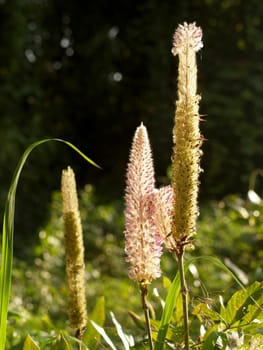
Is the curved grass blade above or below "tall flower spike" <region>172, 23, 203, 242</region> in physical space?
below

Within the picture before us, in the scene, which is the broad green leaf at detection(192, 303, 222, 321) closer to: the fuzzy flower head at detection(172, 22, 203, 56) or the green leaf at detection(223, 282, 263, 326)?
the green leaf at detection(223, 282, 263, 326)

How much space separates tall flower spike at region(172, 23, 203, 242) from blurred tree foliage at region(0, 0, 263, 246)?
8.02m

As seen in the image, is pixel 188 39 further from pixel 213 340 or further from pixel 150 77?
pixel 150 77

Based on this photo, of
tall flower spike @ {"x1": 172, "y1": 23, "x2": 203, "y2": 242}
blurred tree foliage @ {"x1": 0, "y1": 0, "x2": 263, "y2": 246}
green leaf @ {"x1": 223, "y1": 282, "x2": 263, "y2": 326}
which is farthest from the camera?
blurred tree foliage @ {"x1": 0, "y1": 0, "x2": 263, "y2": 246}

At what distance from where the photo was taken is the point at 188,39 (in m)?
0.79

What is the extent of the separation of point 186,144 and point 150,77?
887 cm

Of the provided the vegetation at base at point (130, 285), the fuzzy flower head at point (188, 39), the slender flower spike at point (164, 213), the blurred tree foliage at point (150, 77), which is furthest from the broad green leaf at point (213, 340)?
the blurred tree foliage at point (150, 77)

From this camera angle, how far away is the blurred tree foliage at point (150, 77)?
9.25 meters

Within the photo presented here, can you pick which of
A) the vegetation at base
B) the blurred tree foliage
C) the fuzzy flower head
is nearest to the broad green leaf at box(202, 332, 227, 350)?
the vegetation at base

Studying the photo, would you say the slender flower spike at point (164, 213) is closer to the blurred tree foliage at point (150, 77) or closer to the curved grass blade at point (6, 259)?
the curved grass blade at point (6, 259)

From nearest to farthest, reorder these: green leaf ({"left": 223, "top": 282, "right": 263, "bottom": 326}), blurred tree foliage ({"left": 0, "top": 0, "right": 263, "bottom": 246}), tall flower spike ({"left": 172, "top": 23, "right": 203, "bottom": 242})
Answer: tall flower spike ({"left": 172, "top": 23, "right": 203, "bottom": 242}), green leaf ({"left": 223, "top": 282, "right": 263, "bottom": 326}), blurred tree foliage ({"left": 0, "top": 0, "right": 263, "bottom": 246})

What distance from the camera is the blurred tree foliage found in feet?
30.3

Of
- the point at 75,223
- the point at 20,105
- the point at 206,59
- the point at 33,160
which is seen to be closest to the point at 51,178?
the point at 33,160

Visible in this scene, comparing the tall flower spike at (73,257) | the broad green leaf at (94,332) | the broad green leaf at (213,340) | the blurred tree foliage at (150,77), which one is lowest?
the broad green leaf at (213,340)
